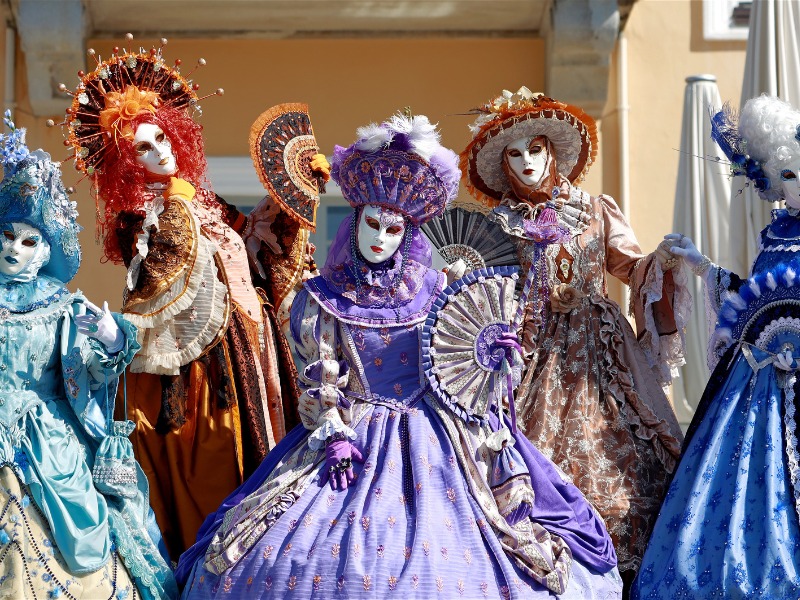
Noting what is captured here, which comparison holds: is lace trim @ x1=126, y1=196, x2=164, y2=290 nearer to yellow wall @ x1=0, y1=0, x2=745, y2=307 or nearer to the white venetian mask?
the white venetian mask

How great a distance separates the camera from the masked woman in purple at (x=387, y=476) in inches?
Result: 208

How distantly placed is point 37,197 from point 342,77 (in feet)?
13.5

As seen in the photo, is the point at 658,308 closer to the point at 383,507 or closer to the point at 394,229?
the point at 394,229

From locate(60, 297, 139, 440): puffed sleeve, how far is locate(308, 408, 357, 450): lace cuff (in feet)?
2.58

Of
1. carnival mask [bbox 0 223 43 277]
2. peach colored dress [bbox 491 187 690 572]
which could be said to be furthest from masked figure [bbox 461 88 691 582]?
carnival mask [bbox 0 223 43 277]

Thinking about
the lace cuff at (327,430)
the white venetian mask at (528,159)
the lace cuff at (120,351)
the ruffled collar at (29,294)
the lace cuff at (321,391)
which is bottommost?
the lace cuff at (327,430)

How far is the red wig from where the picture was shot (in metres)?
6.57

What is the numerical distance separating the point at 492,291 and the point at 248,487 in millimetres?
1233

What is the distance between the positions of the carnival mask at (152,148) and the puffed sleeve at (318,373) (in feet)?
3.54

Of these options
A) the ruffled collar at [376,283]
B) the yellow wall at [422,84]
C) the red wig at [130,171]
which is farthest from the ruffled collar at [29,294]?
the yellow wall at [422,84]

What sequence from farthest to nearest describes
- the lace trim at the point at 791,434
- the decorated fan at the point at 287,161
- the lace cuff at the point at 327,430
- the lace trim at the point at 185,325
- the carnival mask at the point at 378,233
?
1. the decorated fan at the point at 287,161
2. the lace trim at the point at 185,325
3. the carnival mask at the point at 378,233
4. the lace cuff at the point at 327,430
5. the lace trim at the point at 791,434

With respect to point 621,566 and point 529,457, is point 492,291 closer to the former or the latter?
point 529,457

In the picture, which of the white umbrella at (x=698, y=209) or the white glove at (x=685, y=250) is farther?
the white umbrella at (x=698, y=209)

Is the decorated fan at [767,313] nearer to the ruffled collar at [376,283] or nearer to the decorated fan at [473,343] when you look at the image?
the decorated fan at [473,343]
